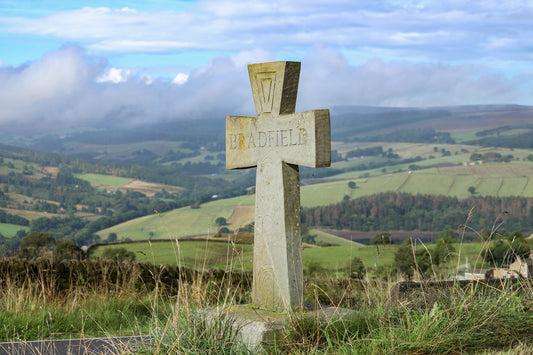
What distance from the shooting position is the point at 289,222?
5984mm

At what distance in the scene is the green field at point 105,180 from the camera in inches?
6339

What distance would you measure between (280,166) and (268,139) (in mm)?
397

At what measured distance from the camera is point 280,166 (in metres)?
6.10

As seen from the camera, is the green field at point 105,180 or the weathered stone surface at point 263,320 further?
the green field at point 105,180

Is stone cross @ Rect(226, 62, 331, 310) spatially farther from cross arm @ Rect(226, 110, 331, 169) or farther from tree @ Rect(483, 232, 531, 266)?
tree @ Rect(483, 232, 531, 266)

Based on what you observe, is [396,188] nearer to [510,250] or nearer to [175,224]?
[175,224]

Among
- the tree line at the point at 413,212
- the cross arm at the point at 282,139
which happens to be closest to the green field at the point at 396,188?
the tree line at the point at 413,212

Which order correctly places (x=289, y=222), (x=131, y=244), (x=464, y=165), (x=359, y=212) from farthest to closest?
(x=464, y=165) < (x=359, y=212) < (x=131, y=244) < (x=289, y=222)

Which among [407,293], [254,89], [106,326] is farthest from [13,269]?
[407,293]

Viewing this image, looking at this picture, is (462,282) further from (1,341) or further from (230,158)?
(1,341)

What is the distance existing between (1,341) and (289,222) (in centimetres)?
417

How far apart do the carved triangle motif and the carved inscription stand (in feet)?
0.91

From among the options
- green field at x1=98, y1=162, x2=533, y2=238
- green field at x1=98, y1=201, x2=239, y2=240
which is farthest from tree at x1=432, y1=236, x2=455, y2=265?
green field at x1=98, y1=162, x2=533, y2=238

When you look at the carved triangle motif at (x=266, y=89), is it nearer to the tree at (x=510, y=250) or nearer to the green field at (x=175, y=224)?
the tree at (x=510, y=250)
